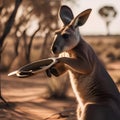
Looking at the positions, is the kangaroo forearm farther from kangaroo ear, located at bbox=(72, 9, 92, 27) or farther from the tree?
the tree

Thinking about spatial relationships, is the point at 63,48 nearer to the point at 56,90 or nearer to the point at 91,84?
the point at 91,84

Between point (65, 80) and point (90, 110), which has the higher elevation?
point (90, 110)

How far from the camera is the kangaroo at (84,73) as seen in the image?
4516 mm

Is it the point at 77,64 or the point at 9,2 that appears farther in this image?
the point at 9,2

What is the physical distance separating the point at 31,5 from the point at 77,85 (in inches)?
920

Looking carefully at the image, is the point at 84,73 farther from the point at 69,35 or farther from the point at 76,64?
the point at 69,35

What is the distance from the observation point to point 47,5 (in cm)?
2792

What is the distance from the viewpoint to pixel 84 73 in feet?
15.3

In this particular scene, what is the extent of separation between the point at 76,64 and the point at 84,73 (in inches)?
7.4

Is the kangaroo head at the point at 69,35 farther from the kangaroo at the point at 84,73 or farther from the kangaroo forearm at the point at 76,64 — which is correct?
the kangaroo forearm at the point at 76,64

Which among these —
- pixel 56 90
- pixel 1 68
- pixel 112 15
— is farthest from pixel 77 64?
pixel 112 15

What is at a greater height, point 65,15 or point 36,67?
point 65,15

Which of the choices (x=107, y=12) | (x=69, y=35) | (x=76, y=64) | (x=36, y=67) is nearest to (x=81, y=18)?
(x=69, y=35)

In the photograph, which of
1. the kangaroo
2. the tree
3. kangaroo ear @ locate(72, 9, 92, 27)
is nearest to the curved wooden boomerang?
the kangaroo
